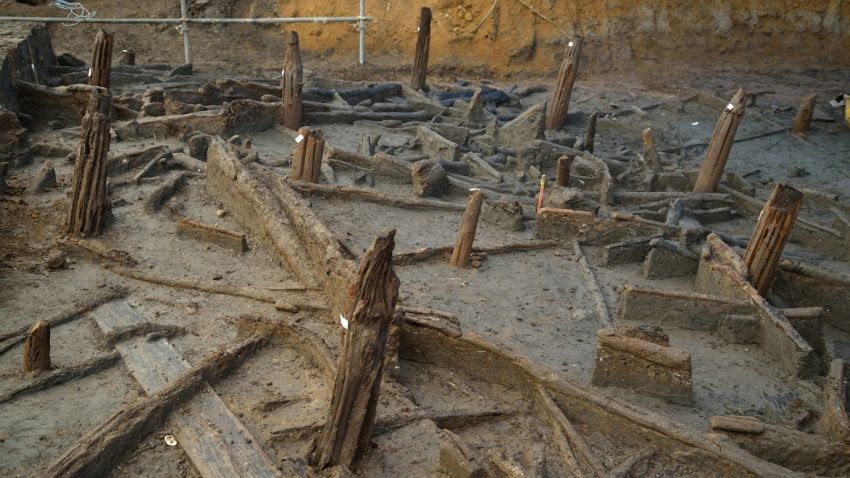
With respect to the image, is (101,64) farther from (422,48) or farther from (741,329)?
(741,329)

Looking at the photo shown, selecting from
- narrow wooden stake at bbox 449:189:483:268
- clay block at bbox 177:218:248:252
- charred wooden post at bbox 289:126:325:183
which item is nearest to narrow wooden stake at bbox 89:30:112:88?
charred wooden post at bbox 289:126:325:183

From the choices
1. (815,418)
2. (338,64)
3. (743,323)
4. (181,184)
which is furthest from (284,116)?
(815,418)

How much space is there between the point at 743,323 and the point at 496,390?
Answer: 3488 mm

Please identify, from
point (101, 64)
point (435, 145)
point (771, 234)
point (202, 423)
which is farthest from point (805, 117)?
point (202, 423)

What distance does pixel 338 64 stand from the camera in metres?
25.3

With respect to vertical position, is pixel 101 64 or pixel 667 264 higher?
pixel 101 64

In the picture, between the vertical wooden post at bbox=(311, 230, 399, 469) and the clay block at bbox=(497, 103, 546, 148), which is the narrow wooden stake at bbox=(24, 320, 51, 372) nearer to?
the vertical wooden post at bbox=(311, 230, 399, 469)

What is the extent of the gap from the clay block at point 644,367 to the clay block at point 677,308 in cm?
190

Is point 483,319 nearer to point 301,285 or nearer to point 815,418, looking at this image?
point 301,285

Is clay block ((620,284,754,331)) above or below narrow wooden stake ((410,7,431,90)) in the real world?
below

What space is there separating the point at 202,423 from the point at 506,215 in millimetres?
7115

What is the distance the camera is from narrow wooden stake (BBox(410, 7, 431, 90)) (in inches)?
838

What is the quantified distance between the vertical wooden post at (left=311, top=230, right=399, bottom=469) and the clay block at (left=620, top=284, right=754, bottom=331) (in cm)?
473

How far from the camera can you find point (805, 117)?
1952 cm
